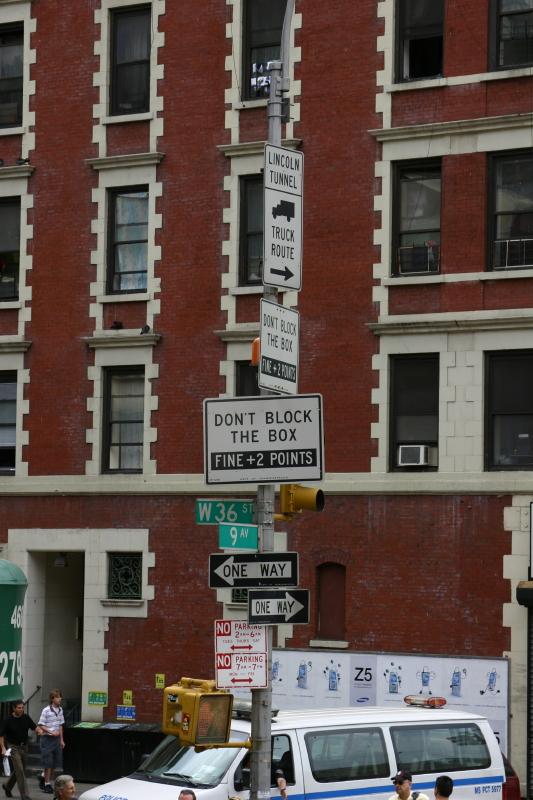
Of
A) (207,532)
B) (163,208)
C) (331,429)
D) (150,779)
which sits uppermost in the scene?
(163,208)

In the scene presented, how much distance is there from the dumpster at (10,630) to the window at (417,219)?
58.4 ft

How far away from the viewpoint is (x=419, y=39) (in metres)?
27.1

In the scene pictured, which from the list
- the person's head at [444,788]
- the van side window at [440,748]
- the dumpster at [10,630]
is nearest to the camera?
the dumpster at [10,630]

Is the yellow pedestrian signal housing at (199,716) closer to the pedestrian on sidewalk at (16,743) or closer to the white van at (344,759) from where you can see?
the white van at (344,759)

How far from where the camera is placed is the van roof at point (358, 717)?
17.5 metres

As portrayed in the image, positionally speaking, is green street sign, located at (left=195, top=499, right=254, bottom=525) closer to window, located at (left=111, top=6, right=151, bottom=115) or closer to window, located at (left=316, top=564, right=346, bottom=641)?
window, located at (left=316, top=564, right=346, bottom=641)

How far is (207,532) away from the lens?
92.8ft

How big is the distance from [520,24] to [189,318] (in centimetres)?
799

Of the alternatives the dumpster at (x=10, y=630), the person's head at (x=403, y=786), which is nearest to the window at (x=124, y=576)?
the person's head at (x=403, y=786)

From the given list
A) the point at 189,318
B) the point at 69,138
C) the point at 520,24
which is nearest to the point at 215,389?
the point at 189,318

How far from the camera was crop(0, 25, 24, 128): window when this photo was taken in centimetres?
3131

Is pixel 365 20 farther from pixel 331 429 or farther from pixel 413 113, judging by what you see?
pixel 331 429

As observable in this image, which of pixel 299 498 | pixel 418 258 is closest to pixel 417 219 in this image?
pixel 418 258

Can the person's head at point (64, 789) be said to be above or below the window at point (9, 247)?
below
